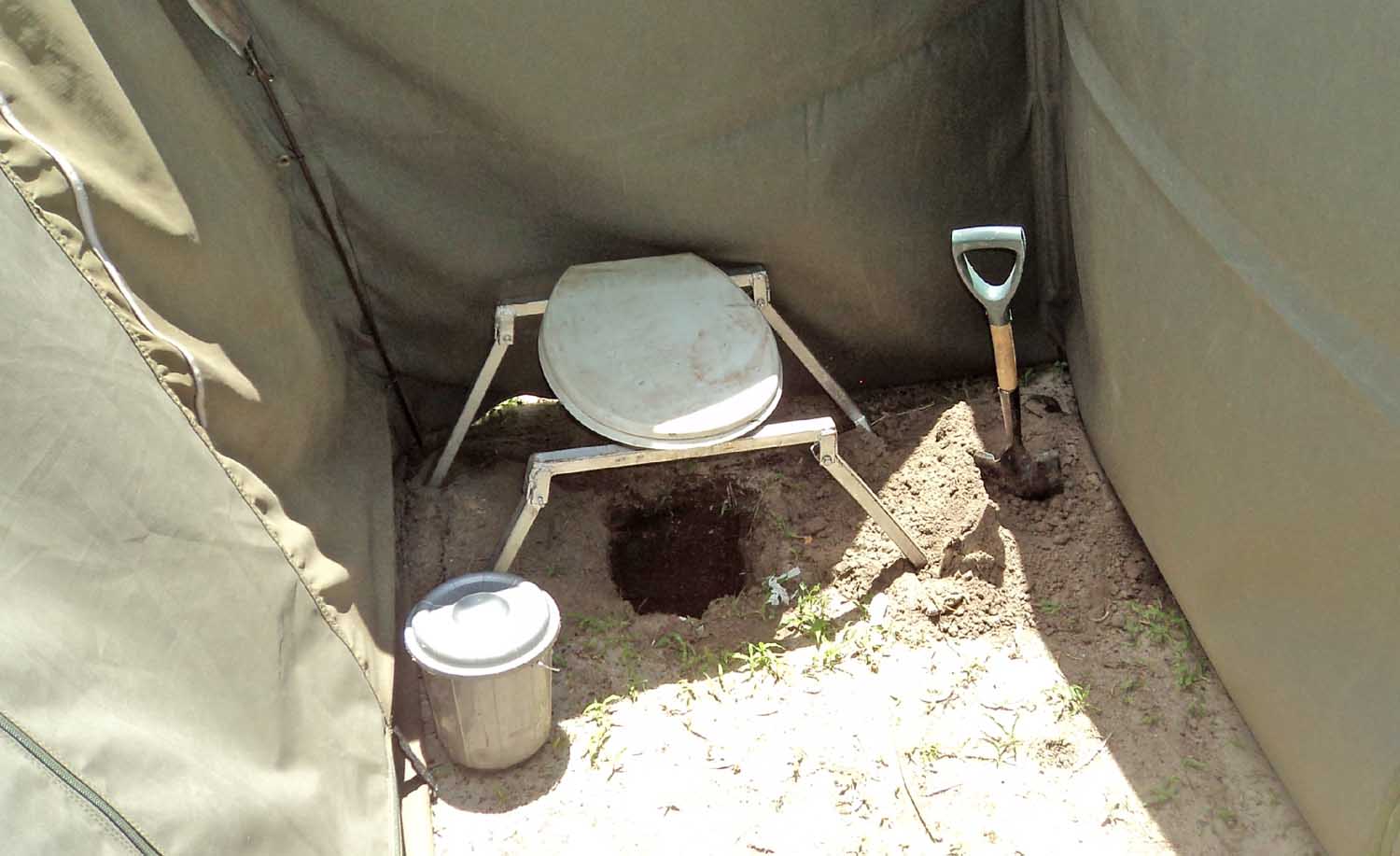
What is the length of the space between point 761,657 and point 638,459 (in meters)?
0.55

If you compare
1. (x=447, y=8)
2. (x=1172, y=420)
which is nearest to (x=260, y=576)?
(x=447, y=8)

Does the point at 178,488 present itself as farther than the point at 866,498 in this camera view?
No

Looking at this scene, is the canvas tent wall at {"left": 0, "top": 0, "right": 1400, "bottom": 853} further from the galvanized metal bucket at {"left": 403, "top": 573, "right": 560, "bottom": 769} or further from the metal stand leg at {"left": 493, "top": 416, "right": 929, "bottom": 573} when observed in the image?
the metal stand leg at {"left": 493, "top": 416, "right": 929, "bottom": 573}

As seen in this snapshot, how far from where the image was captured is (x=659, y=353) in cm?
250

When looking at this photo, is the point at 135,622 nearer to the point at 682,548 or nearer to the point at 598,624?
the point at 598,624

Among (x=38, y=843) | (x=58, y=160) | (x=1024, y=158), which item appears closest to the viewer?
(x=38, y=843)

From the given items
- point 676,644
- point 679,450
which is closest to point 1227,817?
point 676,644

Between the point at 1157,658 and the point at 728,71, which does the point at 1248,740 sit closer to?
the point at 1157,658

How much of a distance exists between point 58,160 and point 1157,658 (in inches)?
91.1

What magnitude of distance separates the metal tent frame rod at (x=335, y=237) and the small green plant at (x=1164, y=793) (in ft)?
6.53

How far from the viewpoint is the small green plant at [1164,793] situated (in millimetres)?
2223

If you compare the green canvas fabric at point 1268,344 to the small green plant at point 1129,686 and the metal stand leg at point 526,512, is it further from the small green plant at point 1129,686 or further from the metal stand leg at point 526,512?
the metal stand leg at point 526,512

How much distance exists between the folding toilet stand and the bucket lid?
10.0 inches

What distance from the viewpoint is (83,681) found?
4.41ft
